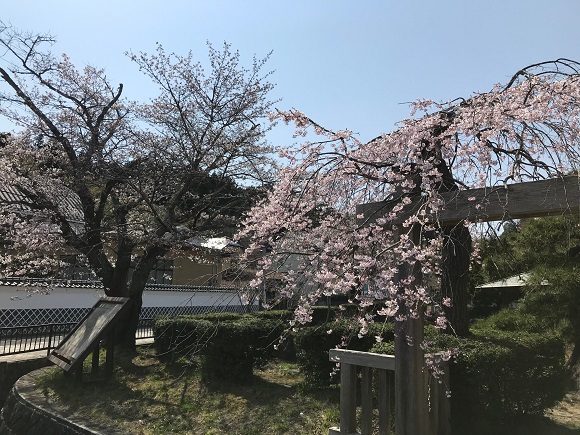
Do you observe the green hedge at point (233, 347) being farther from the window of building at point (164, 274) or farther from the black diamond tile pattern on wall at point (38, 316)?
the window of building at point (164, 274)

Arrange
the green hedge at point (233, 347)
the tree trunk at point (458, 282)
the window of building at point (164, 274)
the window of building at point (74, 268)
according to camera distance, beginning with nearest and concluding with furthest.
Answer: the tree trunk at point (458, 282), the green hedge at point (233, 347), the window of building at point (74, 268), the window of building at point (164, 274)

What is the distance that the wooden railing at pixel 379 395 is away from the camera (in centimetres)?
416

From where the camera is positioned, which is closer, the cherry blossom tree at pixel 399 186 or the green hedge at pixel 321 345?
the cherry blossom tree at pixel 399 186

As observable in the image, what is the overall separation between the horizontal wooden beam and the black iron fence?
8859mm

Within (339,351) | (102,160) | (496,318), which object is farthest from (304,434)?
(102,160)

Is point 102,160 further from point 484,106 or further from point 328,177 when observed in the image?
point 484,106

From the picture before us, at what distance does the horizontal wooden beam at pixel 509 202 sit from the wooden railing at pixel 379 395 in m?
1.37

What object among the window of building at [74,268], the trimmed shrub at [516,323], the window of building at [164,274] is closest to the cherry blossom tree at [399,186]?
the trimmed shrub at [516,323]

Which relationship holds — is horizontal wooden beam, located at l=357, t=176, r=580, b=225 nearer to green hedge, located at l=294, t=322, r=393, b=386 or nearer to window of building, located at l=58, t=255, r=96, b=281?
green hedge, located at l=294, t=322, r=393, b=386

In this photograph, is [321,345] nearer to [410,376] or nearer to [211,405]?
[211,405]

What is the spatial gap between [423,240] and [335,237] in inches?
32.6

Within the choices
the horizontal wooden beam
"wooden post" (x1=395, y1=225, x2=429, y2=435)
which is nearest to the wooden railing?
"wooden post" (x1=395, y1=225, x2=429, y2=435)

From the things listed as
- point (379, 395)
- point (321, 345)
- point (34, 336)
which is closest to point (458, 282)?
point (379, 395)

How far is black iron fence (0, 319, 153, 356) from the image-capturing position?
32.3 ft
